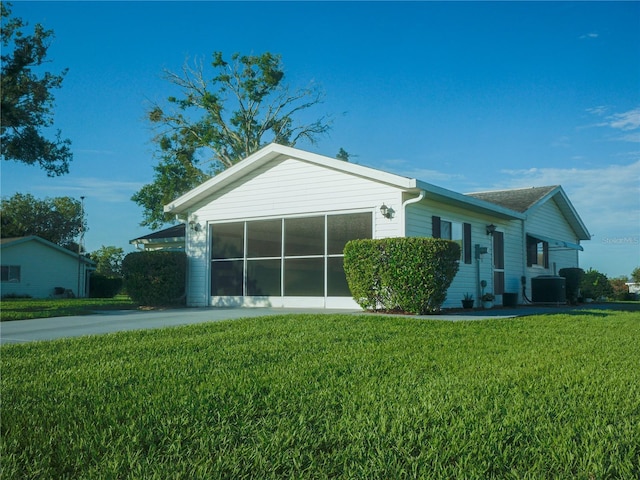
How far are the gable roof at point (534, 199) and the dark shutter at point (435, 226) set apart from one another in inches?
172

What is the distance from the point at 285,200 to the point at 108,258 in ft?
133

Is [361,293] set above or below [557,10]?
below

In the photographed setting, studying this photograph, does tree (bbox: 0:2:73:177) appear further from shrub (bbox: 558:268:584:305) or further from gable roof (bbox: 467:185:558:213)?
shrub (bbox: 558:268:584:305)

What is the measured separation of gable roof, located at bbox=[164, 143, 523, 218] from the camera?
1133cm

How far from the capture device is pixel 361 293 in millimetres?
10852

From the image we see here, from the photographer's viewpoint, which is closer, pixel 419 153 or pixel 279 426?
pixel 279 426

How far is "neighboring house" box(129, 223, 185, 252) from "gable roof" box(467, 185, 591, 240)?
10032mm

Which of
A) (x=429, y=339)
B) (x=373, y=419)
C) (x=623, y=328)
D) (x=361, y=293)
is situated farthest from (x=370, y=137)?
(x=373, y=419)

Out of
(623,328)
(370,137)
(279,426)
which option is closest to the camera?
(279,426)

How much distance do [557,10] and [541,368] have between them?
9398 millimetres

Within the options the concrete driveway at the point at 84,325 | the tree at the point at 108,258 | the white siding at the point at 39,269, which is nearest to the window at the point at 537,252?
the concrete driveway at the point at 84,325

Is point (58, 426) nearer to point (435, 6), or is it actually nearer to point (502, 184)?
point (435, 6)

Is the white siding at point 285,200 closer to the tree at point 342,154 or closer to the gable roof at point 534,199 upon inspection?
the gable roof at point 534,199

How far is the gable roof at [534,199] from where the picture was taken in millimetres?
16884
